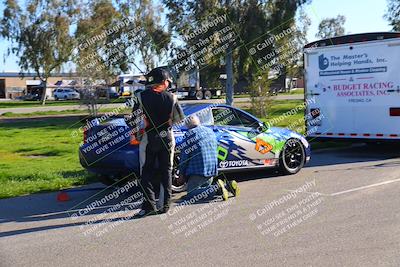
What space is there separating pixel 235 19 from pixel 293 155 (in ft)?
66.4

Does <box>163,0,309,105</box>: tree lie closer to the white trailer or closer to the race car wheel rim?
the white trailer

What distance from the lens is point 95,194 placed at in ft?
28.5

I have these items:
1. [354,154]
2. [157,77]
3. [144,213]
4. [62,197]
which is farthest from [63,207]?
[354,154]

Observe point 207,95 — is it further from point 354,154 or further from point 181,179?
point 181,179

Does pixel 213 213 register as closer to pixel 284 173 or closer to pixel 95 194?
pixel 95 194

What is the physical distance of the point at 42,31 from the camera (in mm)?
52281

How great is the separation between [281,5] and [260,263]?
2776 centimetres

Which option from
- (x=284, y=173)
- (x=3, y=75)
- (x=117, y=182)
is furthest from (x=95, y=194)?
(x=3, y=75)

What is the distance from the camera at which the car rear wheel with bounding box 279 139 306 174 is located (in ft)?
32.5

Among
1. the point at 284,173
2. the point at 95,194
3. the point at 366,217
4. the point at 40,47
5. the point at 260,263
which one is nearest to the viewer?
the point at 260,263

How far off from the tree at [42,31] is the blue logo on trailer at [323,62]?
42.1m

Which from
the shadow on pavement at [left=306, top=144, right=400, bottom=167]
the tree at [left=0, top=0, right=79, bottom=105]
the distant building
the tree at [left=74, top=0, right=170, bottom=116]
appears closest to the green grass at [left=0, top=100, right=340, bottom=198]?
the shadow on pavement at [left=306, top=144, right=400, bottom=167]

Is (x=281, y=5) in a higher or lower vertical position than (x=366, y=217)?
higher

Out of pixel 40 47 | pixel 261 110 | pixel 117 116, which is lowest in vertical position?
pixel 261 110
